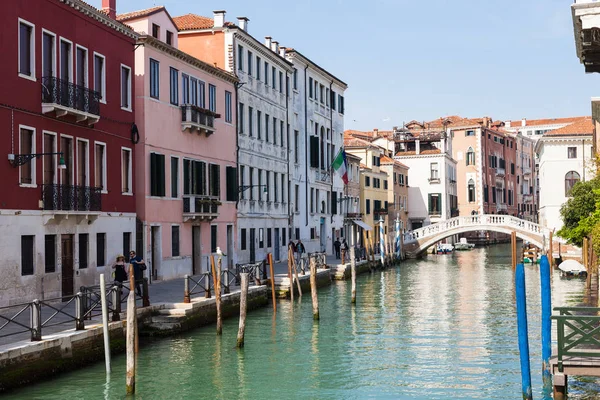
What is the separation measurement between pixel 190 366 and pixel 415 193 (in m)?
52.4

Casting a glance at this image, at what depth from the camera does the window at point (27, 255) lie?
57.8 ft

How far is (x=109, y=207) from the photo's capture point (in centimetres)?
2166

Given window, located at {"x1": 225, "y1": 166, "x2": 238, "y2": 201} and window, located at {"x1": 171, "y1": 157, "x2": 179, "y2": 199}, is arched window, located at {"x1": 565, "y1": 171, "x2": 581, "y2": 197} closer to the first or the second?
window, located at {"x1": 225, "y1": 166, "x2": 238, "y2": 201}

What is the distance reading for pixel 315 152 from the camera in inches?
1629

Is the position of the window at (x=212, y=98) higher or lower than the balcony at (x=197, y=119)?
higher

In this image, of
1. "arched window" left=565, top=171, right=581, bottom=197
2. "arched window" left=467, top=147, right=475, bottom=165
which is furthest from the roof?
"arched window" left=467, top=147, right=475, bottom=165

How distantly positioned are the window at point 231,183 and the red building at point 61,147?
7.48 meters

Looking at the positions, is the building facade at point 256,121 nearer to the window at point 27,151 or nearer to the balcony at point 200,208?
the balcony at point 200,208

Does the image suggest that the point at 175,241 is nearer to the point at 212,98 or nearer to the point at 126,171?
the point at 126,171

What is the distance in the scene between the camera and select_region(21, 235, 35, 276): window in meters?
17.6

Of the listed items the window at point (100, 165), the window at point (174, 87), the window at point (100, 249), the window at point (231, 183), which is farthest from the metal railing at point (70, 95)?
the window at point (231, 183)

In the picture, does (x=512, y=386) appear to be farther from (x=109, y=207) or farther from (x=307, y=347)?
(x=109, y=207)

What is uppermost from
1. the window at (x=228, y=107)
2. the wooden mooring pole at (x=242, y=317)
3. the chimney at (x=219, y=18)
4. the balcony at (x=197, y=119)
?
the chimney at (x=219, y=18)

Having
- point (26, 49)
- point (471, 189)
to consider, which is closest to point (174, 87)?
point (26, 49)
